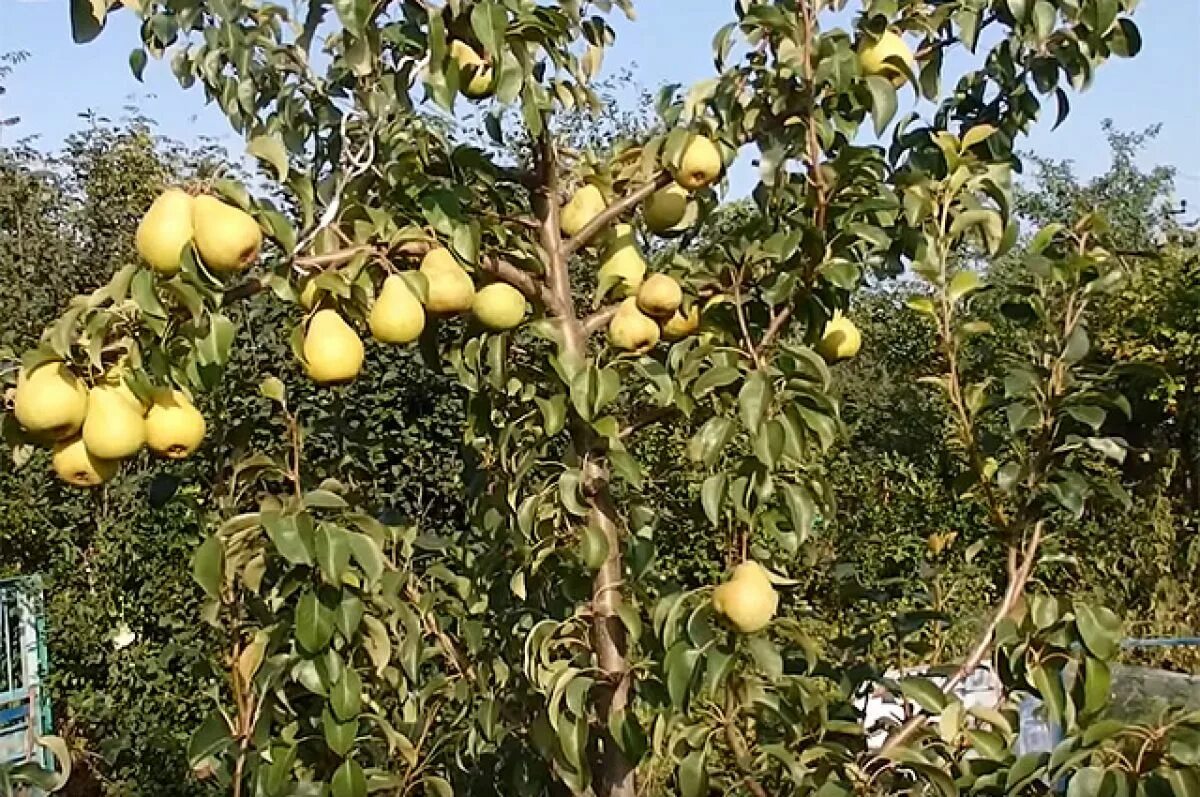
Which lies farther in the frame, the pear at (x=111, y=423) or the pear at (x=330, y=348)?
the pear at (x=330, y=348)

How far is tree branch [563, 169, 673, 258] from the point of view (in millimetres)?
1441

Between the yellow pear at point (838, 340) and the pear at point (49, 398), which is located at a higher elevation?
the yellow pear at point (838, 340)

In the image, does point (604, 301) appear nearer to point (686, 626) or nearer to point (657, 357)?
point (657, 357)

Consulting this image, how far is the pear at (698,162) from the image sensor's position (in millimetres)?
1348

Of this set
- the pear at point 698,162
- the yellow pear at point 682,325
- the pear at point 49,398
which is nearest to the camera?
the pear at point 49,398

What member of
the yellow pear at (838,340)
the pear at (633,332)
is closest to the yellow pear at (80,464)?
the pear at (633,332)

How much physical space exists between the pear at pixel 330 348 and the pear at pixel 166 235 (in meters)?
0.14

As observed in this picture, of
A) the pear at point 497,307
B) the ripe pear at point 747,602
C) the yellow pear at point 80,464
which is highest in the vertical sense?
the pear at point 497,307

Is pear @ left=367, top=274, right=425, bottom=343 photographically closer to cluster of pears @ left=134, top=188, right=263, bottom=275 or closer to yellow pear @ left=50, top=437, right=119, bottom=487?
cluster of pears @ left=134, top=188, right=263, bottom=275

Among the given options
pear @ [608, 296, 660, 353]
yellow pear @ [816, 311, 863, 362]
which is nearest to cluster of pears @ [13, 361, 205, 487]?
pear @ [608, 296, 660, 353]

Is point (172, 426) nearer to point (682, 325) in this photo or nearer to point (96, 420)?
point (96, 420)

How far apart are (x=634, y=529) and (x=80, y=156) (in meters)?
4.85

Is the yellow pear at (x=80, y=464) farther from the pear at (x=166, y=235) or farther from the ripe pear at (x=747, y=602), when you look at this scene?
the ripe pear at (x=747, y=602)

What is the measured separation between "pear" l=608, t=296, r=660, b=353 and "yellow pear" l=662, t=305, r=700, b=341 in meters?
0.06
